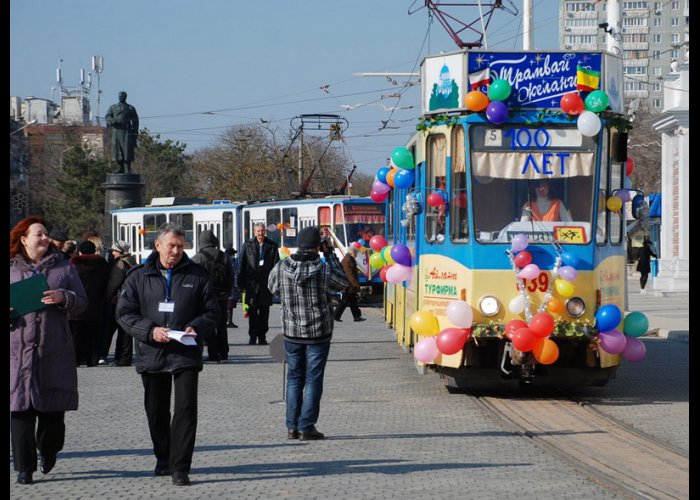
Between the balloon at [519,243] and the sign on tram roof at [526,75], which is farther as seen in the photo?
the sign on tram roof at [526,75]

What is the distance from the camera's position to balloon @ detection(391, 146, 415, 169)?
14.8 meters

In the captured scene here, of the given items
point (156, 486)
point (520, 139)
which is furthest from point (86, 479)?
point (520, 139)

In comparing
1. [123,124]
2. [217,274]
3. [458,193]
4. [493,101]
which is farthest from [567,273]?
[123,124]

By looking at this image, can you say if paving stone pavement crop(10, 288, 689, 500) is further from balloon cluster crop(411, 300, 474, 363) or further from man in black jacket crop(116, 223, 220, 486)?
balloon cluster crop(411, 300, 474, 363)

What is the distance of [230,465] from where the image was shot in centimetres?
896

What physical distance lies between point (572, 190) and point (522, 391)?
8.14 ft

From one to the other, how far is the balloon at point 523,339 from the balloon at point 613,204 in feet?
5.49

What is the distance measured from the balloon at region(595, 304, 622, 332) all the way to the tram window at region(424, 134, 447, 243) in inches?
68.4

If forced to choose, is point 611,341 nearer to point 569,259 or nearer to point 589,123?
point 569,259

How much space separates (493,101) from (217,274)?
227 inches

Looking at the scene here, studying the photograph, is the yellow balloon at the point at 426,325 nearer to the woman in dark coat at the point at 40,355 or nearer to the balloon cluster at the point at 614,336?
the balloon cluster at the point at 614,336

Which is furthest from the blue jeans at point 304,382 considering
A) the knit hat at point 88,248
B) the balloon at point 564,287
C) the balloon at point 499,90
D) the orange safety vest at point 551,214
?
the knit hat at point 88,248

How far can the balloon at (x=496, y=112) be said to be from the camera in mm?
12609

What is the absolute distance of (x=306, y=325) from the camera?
405 inches
